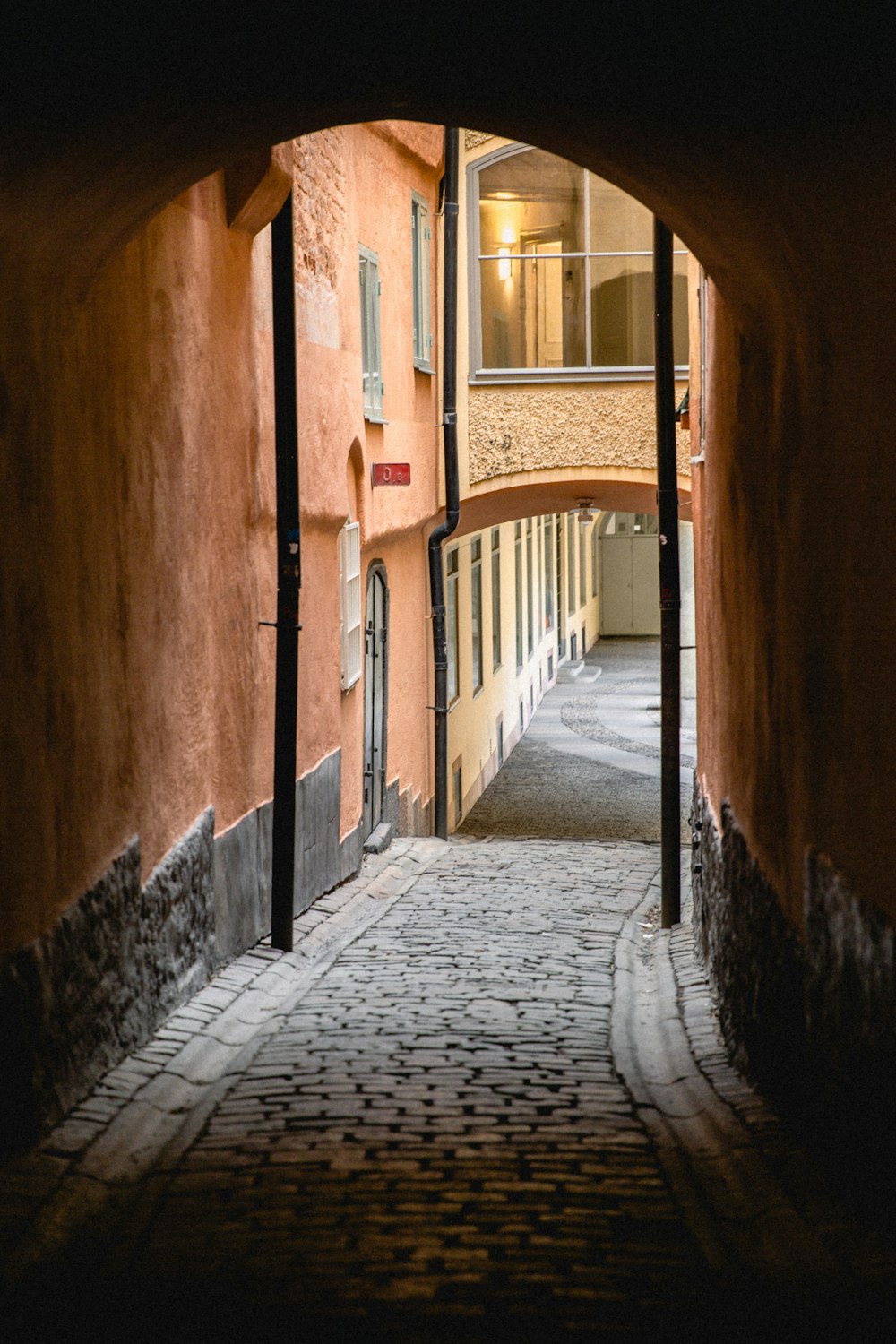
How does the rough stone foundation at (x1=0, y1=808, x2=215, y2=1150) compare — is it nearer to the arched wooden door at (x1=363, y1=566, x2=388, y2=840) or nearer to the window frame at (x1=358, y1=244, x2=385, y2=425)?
the arched wooden door at (x1=363, y1=566, x2=388, y2=840)

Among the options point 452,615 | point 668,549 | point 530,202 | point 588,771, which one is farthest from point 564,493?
point 668,549

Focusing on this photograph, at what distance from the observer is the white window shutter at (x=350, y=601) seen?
464 inches

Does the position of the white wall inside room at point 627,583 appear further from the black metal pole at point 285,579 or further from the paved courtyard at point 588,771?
the black metal pole at point 285,579

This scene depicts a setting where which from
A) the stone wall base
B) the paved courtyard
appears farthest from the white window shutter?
the stone wall base

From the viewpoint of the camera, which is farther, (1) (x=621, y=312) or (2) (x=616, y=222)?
(2) (x=616, y=222)

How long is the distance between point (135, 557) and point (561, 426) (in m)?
10.3

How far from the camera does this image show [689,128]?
5094 mm

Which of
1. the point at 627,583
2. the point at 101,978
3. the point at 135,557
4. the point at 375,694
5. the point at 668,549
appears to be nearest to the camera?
the point at 101,978

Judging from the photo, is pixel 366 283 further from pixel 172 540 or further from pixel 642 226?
pixel 172 540

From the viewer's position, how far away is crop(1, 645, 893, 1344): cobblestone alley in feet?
13.5

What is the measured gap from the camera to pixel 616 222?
17.0 meters

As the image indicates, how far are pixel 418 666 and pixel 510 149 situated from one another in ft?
17.8

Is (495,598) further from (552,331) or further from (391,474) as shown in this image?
(391,474)

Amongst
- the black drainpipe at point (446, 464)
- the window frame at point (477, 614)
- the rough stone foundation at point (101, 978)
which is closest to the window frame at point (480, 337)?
the black drainpipe at point (446, 464)
